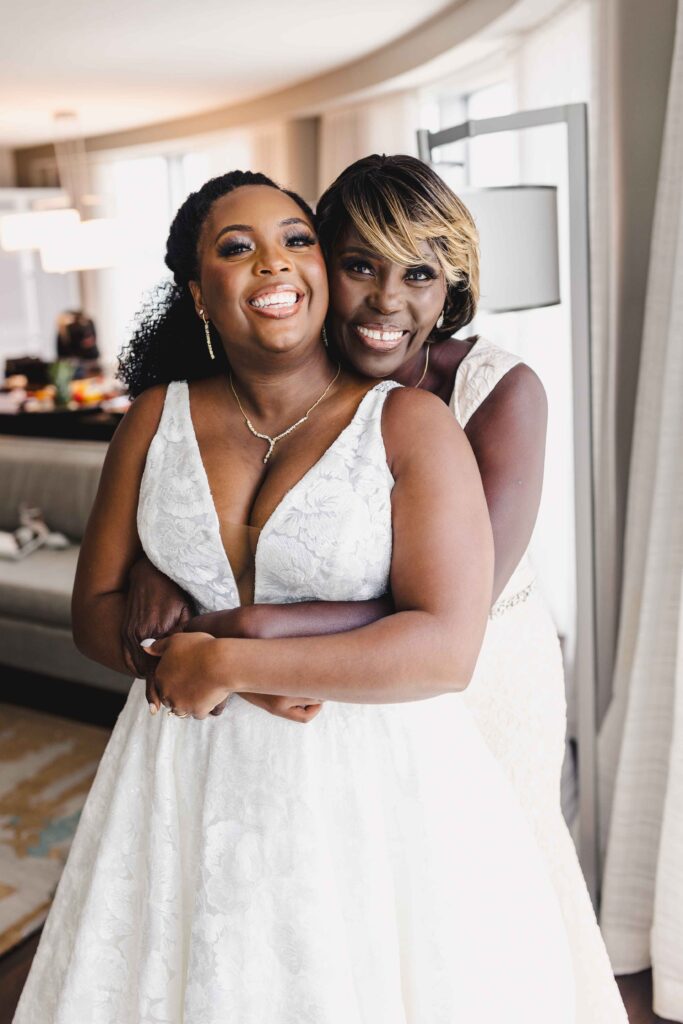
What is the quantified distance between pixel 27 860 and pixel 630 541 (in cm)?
205

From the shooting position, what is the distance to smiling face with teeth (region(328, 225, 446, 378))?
1.47 metres

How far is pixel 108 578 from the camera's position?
1491 mm

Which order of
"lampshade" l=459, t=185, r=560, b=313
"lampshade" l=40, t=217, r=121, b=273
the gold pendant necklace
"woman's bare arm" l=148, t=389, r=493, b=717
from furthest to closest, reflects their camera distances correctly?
"lampshade" l=40, t=217, r=121, b=273 → "lampshade" l=459, t=185, r=560, b=313 → the gold pendant necklace → "woman's bare arm" l=148, t=389, r=493, b=717

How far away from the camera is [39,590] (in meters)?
4.13

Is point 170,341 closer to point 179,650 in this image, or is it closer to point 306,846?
point 179,650

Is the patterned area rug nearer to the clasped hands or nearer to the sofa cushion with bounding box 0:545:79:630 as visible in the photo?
the sofa cushion with bounding box 0:545:79:630

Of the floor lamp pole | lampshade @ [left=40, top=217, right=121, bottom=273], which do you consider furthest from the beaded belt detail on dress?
lampshade @ [left=40, top=217, right=121, bottom=273]

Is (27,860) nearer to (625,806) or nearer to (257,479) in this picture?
(625,806)

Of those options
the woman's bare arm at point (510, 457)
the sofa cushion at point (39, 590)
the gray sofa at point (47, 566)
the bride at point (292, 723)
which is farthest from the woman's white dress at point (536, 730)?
the sofa cushion at point (39, 590)

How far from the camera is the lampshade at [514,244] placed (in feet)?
6.63

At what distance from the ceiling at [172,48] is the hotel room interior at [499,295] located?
0.03 m

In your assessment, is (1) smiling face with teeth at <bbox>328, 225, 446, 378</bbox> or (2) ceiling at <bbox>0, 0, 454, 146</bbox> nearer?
(1) smiling face with teeth at <bbox>328, 225, 446, 378</bbox>

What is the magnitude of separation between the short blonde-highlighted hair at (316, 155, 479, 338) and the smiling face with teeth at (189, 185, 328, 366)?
0.11 meters

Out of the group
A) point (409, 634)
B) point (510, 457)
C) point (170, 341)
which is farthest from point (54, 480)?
point (409, 634)
